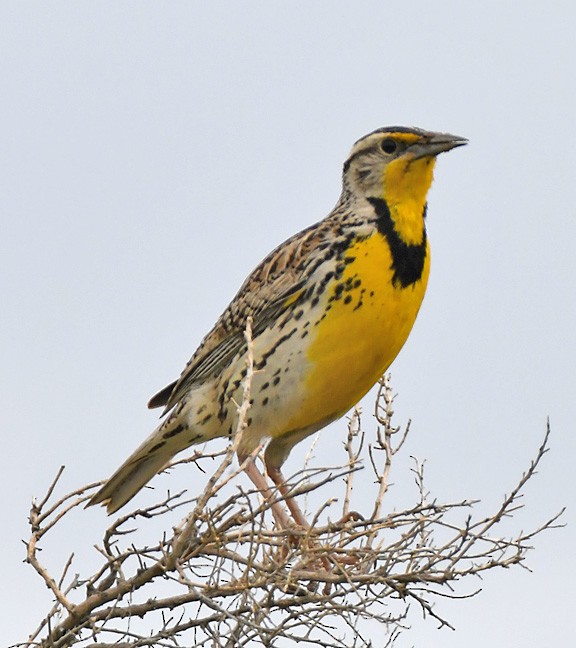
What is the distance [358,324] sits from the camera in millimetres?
6078

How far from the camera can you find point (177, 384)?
6.88 m

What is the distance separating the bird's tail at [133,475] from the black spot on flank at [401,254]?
4.49 feet

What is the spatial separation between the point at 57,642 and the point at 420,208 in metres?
2.75

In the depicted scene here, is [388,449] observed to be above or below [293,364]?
below

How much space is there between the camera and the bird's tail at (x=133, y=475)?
6.71 metres

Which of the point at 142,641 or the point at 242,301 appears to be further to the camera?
the point at 242,301

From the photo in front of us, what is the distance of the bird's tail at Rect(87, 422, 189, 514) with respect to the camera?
6.71 meters

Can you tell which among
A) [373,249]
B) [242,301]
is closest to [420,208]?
[373,249]

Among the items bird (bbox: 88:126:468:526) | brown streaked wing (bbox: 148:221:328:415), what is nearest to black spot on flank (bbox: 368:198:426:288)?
bird (bbox: 88:126:468:526)

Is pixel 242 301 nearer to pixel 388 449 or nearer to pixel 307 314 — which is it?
pixel 307 314

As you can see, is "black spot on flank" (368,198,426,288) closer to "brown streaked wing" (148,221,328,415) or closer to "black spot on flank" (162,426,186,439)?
"brown streaked wing" (148,221,328,415)

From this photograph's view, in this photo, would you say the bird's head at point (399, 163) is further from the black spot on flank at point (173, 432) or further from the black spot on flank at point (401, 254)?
the black spot on flank at point (173, 432)


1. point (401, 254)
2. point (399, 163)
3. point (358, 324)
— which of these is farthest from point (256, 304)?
point (399, 163)

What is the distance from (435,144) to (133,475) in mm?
2066
